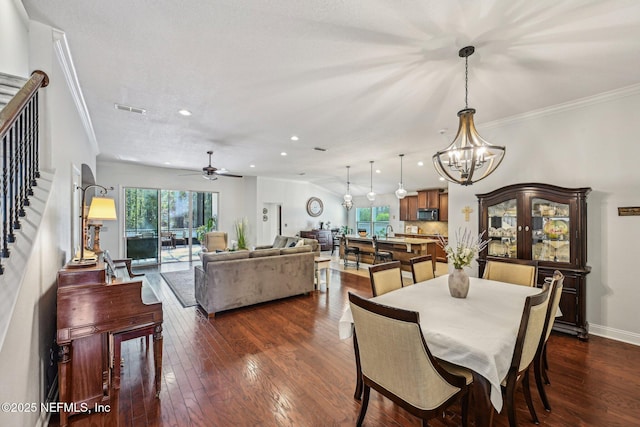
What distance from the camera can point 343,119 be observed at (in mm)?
4125

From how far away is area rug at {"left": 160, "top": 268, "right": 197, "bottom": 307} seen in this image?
4758 millimetres

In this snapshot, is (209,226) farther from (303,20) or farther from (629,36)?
(629,36)

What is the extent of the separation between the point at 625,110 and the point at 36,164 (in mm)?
5928

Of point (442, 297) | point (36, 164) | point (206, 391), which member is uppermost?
point (36, 164)

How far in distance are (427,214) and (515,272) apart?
20.3ft

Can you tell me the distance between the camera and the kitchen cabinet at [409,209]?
9656mm

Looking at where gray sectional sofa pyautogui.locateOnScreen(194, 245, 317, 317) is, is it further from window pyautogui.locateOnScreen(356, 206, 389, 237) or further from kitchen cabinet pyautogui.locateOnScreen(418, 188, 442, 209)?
window pyautogui.locateOnScreen(356, 206, 389, 237)

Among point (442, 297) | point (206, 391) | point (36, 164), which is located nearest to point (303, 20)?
point (36, 164)

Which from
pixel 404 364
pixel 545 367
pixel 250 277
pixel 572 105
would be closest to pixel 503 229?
pixel 572 105

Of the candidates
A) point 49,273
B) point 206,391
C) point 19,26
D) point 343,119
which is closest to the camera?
point 19,26

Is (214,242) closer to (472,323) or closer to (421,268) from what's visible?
(421,268)

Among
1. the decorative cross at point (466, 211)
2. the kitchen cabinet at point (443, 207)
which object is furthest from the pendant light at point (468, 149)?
the kitchen cabinet at point (443, 207)

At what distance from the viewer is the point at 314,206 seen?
454 inches

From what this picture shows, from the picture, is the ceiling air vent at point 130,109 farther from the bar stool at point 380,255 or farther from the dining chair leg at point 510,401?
the bar stool at point 380,255
